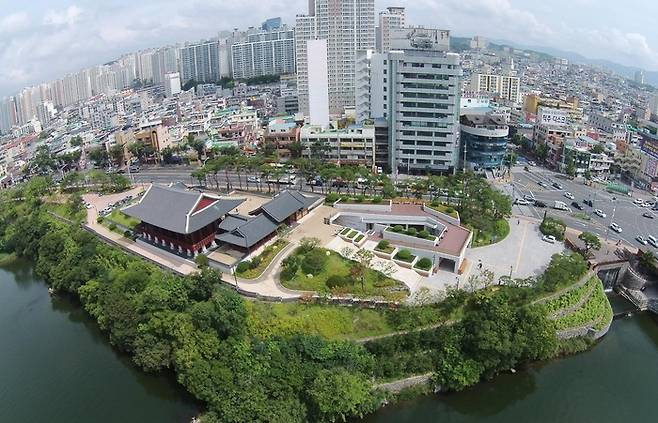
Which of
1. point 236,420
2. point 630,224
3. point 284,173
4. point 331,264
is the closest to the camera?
point 236,420

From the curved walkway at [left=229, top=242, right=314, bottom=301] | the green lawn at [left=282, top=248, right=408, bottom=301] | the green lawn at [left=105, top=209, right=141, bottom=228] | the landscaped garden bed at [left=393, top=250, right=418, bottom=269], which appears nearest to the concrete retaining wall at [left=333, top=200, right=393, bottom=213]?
the landscaped garden bed at [left=393, top=250, right=418, bottom=269]

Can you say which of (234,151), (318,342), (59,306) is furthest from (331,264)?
(234,151)

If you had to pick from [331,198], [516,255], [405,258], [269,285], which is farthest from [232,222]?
[516,255]

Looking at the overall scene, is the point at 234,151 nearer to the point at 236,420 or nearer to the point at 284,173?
the point at 284,173

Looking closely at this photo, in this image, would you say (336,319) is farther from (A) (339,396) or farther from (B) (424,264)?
(B) (424,264)

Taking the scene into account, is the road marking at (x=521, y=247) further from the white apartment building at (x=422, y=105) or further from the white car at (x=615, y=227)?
the white apartment building at (x=422, y=105)

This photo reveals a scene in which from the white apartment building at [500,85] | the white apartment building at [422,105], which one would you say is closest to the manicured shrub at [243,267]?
the white apartment building at [422,105]
